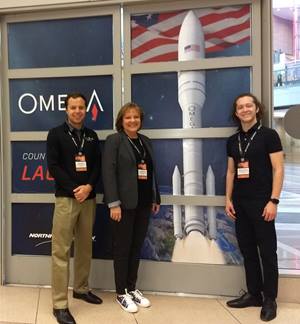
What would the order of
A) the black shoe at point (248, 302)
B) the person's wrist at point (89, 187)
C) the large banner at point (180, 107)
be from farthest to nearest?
the large banner at point (180, 107)
the black shoe at point (248, 302)
the person's wrist at point (89, 187)

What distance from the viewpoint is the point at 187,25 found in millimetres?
3248

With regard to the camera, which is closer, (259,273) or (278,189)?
(278,189)

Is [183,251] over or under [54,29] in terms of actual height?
under

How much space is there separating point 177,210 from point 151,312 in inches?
32.9

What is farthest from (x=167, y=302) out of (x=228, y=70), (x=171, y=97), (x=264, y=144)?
(x=228, y=70)

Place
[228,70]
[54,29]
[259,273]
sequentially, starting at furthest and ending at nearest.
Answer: [54,29] → [228,70] → [259,273]

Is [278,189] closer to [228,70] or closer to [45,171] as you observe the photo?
[228,70]

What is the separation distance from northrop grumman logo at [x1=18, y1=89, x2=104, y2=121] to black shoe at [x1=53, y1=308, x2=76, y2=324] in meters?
1.54

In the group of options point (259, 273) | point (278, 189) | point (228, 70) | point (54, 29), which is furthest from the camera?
point (54, 29)

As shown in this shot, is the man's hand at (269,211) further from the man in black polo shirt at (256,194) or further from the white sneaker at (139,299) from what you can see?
the white sneaker at (139,299)

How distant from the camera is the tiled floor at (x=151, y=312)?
2.80 m

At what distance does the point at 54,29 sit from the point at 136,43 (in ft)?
2.42

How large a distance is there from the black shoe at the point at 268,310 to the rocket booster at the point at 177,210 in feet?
2.78

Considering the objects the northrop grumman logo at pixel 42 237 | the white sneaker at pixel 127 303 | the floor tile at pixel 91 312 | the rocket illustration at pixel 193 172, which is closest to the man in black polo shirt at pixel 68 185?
the floor tile at pixel 91 312
